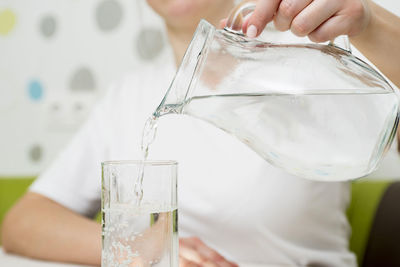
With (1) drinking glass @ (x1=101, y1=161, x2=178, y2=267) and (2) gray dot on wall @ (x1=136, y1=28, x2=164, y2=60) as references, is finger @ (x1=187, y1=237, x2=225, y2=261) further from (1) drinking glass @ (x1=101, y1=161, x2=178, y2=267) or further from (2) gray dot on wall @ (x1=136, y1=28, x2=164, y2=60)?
(2) gray dot on wall @ (x1=136, y1=28, x2=164, y2=60)

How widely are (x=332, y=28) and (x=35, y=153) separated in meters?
1.35

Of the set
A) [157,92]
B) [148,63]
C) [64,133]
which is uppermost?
[148,63]

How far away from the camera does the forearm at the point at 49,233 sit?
2.65 feet

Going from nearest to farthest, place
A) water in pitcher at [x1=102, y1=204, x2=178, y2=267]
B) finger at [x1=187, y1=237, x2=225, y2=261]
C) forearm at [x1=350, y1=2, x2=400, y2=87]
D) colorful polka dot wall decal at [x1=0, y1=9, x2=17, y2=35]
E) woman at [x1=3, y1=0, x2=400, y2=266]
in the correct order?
water in pitcher at [x1=102, y1=204, x2=178, y2=267], forearm at [x1=350, y1=2, x2=400, y2=87], finger at [x1=187, y1=237, x2=225, y2=261], woman at [x1=3, y1=0, x2=400, y2=266], colorful polka dot wall decal at [x1=0, y1=9, x2=17, y2=35]

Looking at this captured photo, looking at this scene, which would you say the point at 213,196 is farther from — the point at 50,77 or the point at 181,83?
the point at 50,77

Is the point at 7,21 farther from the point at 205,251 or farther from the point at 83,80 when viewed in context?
the point at 205,251

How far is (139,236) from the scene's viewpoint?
0.45 metres

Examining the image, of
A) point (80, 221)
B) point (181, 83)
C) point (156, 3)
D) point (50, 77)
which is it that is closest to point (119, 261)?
point (181, 83)

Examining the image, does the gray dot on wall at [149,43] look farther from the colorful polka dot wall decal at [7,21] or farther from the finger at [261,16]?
the finger at [261,16]

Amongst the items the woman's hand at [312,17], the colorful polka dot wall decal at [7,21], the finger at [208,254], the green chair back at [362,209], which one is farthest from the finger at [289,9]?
the colorful polka dot wall decal at [7,21]

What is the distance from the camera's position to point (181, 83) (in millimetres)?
469

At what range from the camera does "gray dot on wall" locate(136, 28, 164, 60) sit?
1482 mm

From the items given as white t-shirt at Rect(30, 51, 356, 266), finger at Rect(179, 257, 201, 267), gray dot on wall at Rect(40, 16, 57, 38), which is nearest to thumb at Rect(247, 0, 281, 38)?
finger at Rect(179, 257, 201, 267)

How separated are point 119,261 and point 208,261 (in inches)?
8.6
